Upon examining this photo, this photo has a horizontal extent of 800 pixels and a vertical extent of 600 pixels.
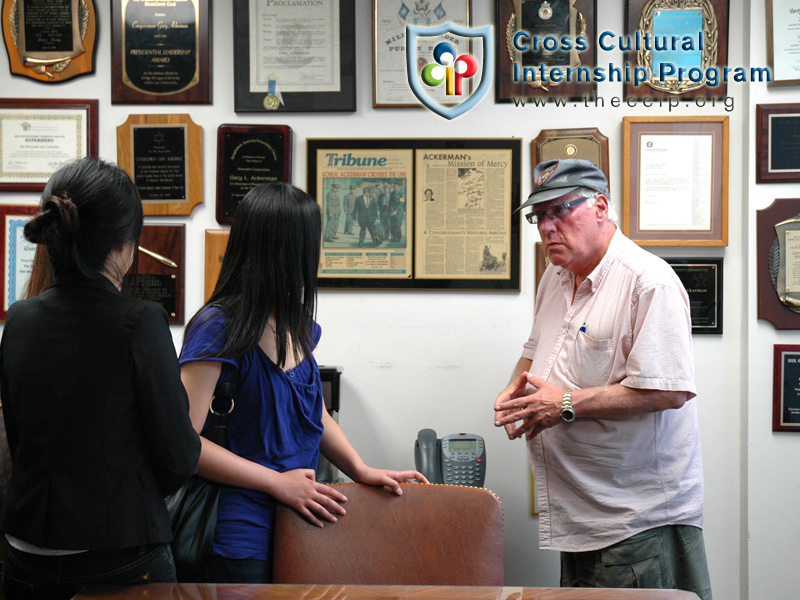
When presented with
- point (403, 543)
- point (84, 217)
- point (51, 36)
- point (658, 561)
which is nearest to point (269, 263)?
point (84, 217)

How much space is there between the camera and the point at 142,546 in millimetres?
1217

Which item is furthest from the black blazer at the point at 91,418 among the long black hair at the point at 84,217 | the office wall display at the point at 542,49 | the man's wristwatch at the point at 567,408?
the office wall display at the point at 542,49

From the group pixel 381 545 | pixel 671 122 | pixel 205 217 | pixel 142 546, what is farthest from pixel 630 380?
pixel 205 217

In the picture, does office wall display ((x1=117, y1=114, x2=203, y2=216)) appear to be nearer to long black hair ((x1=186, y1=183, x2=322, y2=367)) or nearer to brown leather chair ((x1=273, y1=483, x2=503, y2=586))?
long black hair ((x1=186, y1=183, x2=322, y2=367))

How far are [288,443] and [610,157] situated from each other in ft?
6.27

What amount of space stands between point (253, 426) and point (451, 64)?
189 centimetres

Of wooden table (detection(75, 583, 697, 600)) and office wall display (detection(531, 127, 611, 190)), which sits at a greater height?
office wall display (detection(531, 127, 611, 190))

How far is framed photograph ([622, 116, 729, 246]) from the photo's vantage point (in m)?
2.72

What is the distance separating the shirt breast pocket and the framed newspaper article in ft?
2.77

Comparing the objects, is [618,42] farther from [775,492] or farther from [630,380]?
[775,492]

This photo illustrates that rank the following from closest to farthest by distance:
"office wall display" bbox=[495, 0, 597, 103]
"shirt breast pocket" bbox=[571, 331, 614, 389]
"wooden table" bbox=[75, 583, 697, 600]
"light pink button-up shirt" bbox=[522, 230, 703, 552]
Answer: "wooden table" bbox=[75, 583, 697, 600] < "light pink button-up shirt" bbox=[522, 230, 703, 552] < "shirt breast pocket" bbox=[571, 331, 614, 389] < "office wall display" bbox=[495, 0, 597, 103]

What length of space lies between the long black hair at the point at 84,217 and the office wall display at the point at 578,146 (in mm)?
1861

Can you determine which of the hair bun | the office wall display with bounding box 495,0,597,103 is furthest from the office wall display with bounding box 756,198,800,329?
the hair bun

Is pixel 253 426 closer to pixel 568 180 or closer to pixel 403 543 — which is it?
pixel 403 543
